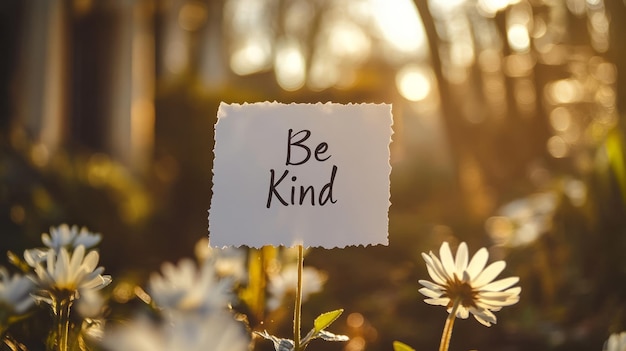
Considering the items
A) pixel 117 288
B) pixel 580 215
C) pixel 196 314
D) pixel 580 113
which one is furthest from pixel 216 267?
pixel 580 113

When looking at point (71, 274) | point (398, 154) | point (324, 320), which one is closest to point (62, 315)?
point (71, 274)

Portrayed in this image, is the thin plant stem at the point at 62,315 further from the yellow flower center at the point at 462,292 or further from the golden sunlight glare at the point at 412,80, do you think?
the golden sunlight glare at the point at 412,80

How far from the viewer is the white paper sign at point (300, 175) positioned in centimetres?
98

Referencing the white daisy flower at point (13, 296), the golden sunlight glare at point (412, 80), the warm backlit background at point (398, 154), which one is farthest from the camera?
the golden sunlight glare at point (412, 80)

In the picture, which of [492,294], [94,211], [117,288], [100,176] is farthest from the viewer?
[100,176]

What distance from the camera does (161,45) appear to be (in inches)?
401

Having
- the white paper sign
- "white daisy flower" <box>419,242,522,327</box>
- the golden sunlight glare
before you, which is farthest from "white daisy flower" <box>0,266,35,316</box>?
the golden sunlight glare

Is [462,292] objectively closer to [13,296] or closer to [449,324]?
[449,324]

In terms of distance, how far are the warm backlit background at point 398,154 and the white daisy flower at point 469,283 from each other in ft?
1.52

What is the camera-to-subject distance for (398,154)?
264 inches

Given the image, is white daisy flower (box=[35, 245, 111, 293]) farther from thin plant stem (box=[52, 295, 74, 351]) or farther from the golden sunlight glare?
the golden sunlight glare

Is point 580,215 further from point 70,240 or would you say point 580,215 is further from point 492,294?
point 70,240

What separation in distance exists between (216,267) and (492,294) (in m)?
0.64

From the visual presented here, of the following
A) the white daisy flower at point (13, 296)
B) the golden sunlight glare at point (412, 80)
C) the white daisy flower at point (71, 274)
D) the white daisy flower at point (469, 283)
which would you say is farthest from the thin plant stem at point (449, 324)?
the golden sunlight glare at point (412, 80)
